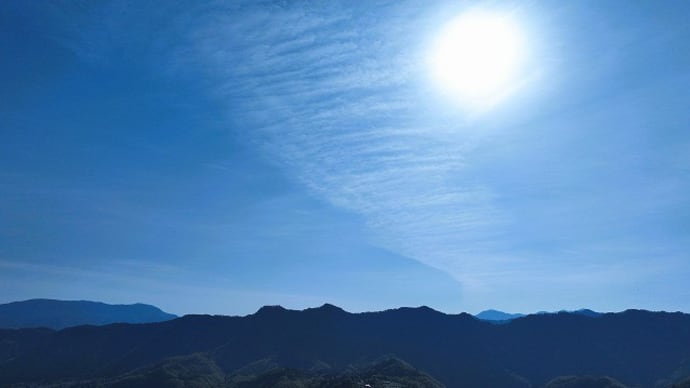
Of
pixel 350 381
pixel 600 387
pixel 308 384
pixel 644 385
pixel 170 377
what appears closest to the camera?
pixel 350 381

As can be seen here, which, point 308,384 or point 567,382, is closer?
point 308,384

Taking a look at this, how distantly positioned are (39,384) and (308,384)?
13488 centimetres

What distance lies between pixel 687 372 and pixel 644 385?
16.1 meters

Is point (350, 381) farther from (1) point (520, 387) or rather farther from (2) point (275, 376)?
(1) point (520, 387)

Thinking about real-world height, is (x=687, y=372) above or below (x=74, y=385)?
above

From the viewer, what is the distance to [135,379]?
162m

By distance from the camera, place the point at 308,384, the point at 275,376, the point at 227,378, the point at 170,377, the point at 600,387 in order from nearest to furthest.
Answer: the point at 308,384 < the point at 275,376 < the point at 600,387 < the point at 170,377 < the point at 227,378

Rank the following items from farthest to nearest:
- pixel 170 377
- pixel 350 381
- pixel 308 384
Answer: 1. pixel 170 377
2. pixel 308 384
3. pixel 350 381

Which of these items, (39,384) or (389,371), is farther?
(39,384)

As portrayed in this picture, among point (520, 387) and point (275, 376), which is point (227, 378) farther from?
point (520, 387)

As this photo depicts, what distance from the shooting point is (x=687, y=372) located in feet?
609

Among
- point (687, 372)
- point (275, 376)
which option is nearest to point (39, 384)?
point (275, 376)

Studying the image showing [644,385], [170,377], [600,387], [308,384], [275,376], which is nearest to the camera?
[308,384]

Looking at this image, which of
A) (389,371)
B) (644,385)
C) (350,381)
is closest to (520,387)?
(644,385)
